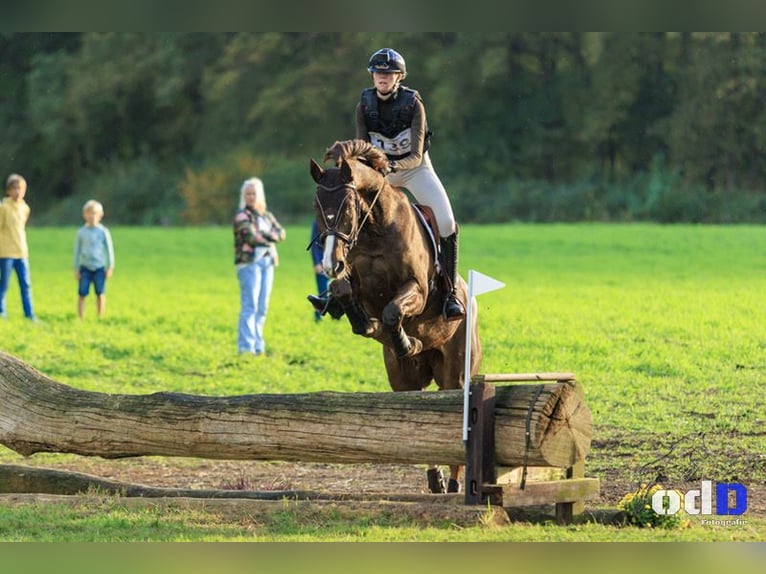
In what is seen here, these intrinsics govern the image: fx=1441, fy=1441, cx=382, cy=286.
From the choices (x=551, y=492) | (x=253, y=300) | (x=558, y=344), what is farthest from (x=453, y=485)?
(x=558, y=344)

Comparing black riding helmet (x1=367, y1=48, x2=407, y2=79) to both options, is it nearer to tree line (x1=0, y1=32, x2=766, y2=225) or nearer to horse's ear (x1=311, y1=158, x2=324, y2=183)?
horse's ear (x1=311, y1=158, x2=324, y2=183)

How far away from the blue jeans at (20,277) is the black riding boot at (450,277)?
28.1 feet

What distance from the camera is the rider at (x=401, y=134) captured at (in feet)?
26.0

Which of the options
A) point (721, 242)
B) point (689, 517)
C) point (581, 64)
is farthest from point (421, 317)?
point (581, 64)

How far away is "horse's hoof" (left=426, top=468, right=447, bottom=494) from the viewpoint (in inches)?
348

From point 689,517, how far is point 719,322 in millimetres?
6321

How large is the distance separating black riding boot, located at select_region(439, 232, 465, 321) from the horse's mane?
817mm

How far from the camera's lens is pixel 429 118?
2692 centimetres

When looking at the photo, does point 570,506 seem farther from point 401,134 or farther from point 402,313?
point 401,134

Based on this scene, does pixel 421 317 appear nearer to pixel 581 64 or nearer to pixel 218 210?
pixel 581 64

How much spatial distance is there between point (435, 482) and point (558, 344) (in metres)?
5.54

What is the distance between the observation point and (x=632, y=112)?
80.9 ft

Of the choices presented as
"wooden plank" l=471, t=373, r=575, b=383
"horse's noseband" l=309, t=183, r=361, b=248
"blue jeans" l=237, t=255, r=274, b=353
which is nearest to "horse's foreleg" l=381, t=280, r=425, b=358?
"horse's noseband" l=309, t=183, r=361, b=248

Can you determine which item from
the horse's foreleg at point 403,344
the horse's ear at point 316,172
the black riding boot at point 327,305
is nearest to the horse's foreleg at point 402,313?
the horse's foreleg at point 403,344
